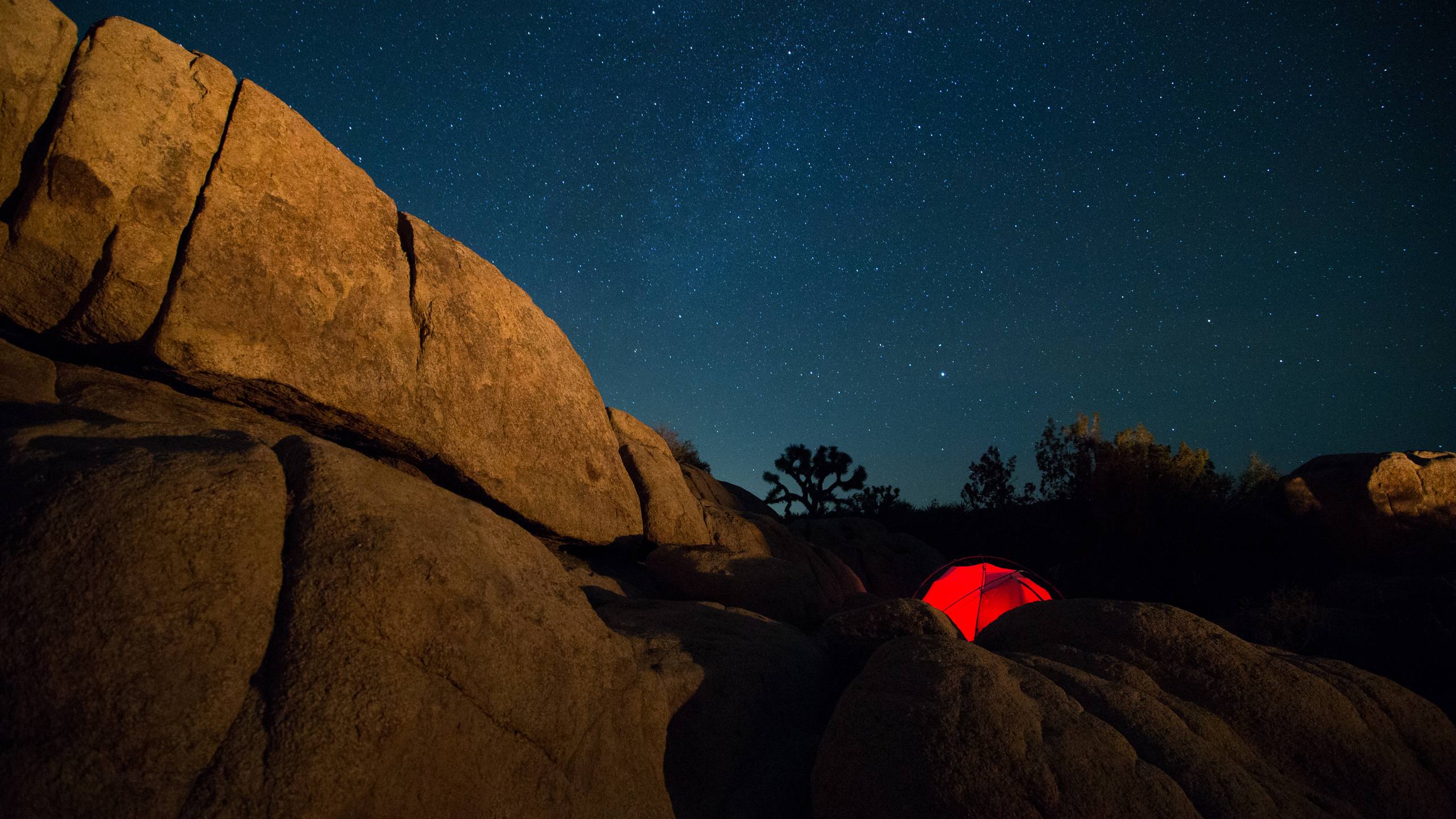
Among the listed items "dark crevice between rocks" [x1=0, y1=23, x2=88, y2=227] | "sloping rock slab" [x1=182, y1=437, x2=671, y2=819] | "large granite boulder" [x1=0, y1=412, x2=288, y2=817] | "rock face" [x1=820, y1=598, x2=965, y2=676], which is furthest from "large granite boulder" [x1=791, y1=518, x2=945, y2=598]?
"dark crevice between rocks" [x1=0, y1=23, x2=88, y2=227]

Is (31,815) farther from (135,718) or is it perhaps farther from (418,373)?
(418,373)

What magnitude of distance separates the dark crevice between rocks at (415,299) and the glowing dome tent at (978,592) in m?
10.6

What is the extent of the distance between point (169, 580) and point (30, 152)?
5539mm

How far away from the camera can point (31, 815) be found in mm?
2154

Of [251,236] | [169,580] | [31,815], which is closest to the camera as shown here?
[31,815]

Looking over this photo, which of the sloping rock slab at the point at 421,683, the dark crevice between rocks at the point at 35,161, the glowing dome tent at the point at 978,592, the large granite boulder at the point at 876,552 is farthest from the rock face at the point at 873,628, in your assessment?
the large granite boulder at the point at 876,552

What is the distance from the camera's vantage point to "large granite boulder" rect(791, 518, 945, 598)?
59.6 ft

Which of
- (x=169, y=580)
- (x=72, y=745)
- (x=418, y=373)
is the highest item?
(x=418, y=373)

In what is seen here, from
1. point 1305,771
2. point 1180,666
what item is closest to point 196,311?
point 1180,666

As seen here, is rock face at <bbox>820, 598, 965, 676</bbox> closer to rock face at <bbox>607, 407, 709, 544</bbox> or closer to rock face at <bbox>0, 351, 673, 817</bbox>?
rock face at <bbox>0, 351, 673, 817</bbox>

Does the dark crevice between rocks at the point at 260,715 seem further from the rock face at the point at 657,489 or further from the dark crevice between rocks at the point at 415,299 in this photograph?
the rock face at the point at 657,489

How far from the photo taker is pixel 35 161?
5.49 metres

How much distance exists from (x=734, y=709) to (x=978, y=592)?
9745 mm

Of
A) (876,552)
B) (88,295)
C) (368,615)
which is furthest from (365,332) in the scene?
(876,552)
